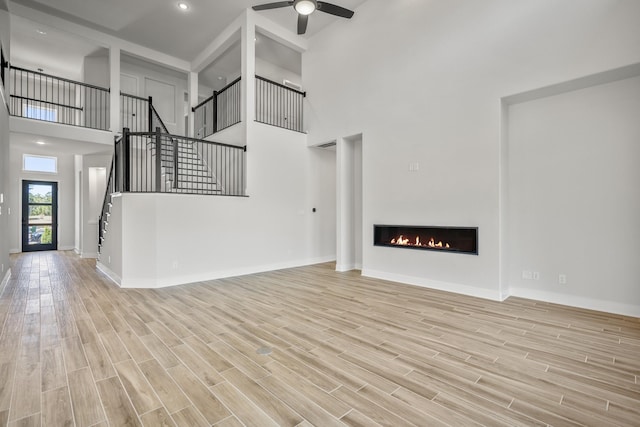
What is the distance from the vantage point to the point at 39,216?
407 inches

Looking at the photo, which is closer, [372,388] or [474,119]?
[372,388]

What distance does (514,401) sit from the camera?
1.98 metres

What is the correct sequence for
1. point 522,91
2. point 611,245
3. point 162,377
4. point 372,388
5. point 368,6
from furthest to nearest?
point 368,6 < point 522,91 < point 611,245 < point 162,377 < point 372,388

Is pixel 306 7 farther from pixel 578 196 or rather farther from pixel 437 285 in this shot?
pixel 437 285

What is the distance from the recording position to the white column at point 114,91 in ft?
24.8

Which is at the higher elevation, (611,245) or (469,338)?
(611,245)

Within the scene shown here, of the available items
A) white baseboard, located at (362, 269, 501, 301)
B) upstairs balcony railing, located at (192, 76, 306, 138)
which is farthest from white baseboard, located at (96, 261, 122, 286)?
white baseboard, located at (362, 269, 501, 301)

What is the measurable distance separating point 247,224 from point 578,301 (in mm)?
5467

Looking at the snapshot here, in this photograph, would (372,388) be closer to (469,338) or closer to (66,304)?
(469,338)

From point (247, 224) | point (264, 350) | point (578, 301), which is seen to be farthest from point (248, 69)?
point (578, 301)

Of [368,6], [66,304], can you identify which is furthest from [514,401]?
[368,6]

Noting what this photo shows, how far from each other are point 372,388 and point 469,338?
1.40 metres

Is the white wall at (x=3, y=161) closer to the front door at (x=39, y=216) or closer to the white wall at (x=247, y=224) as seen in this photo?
the white wall at (x=247, y=224)

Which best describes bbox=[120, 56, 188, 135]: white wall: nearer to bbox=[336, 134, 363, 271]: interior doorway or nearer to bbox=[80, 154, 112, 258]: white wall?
bbox=[80, 154, 112, 258]: white wall
